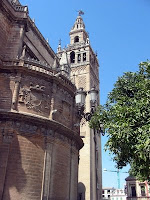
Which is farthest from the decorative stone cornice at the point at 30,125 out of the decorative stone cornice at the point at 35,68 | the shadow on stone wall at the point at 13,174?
the decorative stone cornice at the point at 35,68

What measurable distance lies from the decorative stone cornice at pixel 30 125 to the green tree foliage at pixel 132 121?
4.85 metres

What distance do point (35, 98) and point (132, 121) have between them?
28.5ft

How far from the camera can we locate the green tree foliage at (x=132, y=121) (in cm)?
1019

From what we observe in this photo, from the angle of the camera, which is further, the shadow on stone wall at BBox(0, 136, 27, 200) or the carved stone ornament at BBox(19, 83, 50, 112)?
the carved stone ornament at BBox(19, 83, 50, 112)

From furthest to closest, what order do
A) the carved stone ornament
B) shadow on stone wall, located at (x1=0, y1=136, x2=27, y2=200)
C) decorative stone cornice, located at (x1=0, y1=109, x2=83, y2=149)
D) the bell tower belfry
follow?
the bell tower belfry
the carved stone ornament
decorative stone cornice, located at (x1=0, y1=109, x2=83, y2=149)
shadow on stone wall, located at (x1=0, y1=136, x2=27, y2=200)

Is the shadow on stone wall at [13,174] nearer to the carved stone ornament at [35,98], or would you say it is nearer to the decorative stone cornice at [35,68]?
the carved stone ornament at [35,98]

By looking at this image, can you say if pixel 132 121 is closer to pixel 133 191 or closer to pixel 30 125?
pixel 30 125

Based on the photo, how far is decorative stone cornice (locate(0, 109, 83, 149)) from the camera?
15555mm

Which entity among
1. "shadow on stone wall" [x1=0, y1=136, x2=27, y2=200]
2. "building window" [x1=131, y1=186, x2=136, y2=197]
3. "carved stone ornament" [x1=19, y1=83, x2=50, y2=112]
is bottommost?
"building window" [x1=131, y1=186, x2=136, y2=197]

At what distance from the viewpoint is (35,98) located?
678 inches

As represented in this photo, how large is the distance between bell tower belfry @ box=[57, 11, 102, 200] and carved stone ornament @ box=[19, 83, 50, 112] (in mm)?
5957

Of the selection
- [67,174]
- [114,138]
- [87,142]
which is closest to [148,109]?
[114,138]

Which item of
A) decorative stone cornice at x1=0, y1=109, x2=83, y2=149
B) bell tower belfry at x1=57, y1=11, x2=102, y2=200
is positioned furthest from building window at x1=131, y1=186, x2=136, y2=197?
decorative stone cornice at x1=0, y1=109, x2=83, y2=149

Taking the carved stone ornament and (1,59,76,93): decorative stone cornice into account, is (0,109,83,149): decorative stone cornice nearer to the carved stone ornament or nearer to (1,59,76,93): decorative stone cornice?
the carved stone ornament
